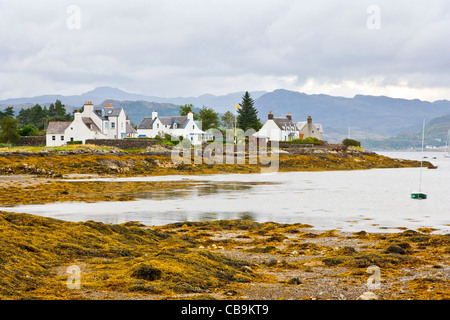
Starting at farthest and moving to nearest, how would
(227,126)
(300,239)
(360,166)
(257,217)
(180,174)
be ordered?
(227,126)
(360,166)
(180,174)
(257,217)
(300,239)

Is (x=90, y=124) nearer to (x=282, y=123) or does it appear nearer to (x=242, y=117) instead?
(x=242, y=117)

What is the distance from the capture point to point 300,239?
72.2ft

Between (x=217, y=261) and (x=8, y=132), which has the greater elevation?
(x=8, y=132)

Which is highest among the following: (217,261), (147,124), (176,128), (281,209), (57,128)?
(147,124)

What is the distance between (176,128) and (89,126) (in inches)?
1051

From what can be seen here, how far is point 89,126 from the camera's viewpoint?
299ft

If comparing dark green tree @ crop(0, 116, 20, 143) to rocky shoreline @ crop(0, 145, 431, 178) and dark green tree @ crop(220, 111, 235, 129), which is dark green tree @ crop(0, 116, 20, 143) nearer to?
rocky shoreline @ crop(0, 145, 431, 178)

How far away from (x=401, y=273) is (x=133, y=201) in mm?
24049

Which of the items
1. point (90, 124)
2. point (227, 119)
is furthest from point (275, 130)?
point (90, 124)

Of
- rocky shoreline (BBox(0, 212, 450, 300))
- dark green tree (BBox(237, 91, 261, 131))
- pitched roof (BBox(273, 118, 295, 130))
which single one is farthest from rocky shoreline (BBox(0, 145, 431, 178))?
rocky shoreline (BBox(0, 212, 450, 300))

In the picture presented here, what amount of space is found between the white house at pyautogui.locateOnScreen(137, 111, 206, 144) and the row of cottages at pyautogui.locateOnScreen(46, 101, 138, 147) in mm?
12412

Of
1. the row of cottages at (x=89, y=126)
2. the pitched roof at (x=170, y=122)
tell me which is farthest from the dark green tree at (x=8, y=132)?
the pitched roof at (x=170, y=122)
